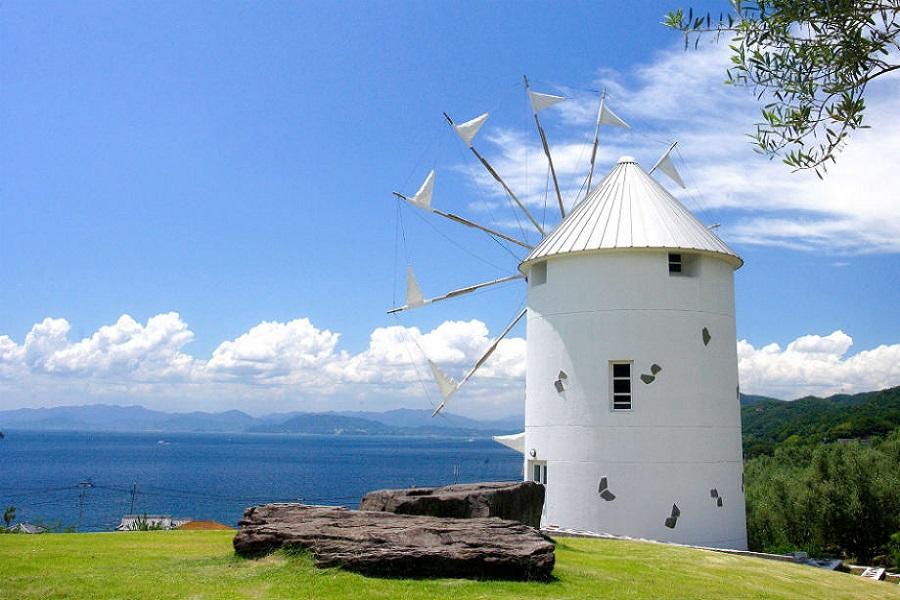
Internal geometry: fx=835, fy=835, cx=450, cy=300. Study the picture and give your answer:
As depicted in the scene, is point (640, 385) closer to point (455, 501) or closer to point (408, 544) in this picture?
point (455, 501)

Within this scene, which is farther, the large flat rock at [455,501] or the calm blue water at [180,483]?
the calm blue water at [180,483]

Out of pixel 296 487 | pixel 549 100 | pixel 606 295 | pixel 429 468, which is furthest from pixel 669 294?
pixel 429 468

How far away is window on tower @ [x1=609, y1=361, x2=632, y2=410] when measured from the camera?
19.4m

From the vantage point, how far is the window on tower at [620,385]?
19.4 metres

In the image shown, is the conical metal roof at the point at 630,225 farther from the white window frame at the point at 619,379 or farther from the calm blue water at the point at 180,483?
the calm blue water at the point at 180,483

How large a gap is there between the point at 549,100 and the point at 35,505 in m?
79.1

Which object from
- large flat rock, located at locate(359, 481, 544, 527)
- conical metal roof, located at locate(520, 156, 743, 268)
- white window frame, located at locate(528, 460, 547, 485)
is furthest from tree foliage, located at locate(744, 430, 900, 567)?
large flat rock, located at locate(359, 481, 544, 527)

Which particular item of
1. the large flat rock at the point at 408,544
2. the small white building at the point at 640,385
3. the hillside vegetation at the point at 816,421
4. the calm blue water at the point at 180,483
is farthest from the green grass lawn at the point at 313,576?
the calm blue water at the point at 180,483

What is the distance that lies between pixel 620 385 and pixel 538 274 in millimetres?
3775

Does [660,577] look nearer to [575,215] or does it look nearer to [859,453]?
[575,215]

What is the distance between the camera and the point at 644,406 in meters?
19.1

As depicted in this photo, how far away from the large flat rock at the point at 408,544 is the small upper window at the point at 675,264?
407 inches

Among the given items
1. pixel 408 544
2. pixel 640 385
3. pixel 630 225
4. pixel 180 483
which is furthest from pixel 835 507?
pixel 180 483

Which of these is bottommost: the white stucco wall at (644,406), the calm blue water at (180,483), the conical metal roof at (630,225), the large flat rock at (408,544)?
the calm blue water at (180,483)
